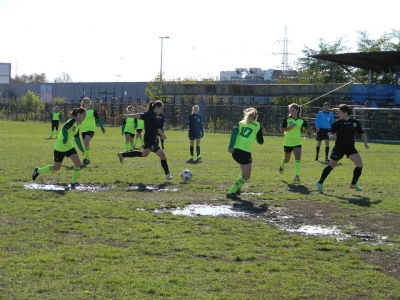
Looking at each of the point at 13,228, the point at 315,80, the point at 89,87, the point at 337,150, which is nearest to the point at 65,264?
the point at 13,228

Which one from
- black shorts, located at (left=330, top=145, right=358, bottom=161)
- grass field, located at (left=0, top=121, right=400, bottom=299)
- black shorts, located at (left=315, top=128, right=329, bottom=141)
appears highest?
black shorts, located at (left=315, top=128, right=329, bottom=141)

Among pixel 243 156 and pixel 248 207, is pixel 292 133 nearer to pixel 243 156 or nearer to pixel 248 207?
pixel 243 156

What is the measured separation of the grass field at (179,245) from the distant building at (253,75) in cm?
6190

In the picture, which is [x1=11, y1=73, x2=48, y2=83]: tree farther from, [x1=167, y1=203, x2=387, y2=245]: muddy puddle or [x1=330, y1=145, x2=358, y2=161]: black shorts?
[x1=167, y1=203, x2=387, y2=245]: muddy puddle

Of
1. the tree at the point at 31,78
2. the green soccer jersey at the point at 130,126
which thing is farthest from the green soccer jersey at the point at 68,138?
the tree at the point at 31,78

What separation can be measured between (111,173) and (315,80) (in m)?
43.0

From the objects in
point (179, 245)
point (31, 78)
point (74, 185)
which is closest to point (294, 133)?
point (74, 185)

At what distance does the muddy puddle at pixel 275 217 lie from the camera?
28.6 feet

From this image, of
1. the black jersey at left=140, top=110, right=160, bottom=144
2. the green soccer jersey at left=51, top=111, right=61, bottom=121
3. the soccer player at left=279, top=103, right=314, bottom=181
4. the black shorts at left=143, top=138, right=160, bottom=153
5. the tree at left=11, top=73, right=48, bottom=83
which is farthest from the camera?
the tree at left=11, top=73, right=48, bottom=83

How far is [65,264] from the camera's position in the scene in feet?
22.3

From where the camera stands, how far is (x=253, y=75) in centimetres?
8694

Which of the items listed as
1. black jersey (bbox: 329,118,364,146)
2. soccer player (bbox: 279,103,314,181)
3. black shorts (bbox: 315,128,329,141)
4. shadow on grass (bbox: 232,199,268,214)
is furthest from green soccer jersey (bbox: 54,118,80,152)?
black shorts (bbox: 315,128,329,141)

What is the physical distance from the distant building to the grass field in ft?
203

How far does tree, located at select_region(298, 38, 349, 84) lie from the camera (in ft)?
182
